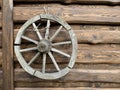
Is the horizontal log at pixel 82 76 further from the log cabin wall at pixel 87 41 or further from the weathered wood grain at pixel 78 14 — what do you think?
the weathered wood grain at pixel 78 14

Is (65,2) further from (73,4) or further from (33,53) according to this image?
(33,53)

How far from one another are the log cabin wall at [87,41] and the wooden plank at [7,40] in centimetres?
5

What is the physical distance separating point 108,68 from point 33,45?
2.54 ft

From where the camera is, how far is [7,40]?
85.1 inches

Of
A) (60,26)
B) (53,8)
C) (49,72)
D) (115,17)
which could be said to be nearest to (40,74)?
(49,72)

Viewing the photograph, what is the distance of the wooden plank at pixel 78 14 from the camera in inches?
85.4

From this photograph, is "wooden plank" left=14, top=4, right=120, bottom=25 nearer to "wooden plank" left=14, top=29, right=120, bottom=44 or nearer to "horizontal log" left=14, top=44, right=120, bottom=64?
"wooden plank" left=14, top=29, right=120, bottom=44

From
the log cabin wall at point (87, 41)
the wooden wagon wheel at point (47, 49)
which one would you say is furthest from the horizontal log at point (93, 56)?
the wooden wagon wheel at point (47, 49)

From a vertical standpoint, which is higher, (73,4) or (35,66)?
(73,4)

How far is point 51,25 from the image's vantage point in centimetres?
219

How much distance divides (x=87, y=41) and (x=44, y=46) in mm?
437

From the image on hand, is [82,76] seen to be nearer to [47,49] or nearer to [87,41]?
[87,41]

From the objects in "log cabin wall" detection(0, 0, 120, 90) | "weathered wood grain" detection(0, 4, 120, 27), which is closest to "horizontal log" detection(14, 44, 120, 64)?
"log cabin wall" detection(0, 0, 120, 90)

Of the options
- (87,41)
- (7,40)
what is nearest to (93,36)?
(87,41)
